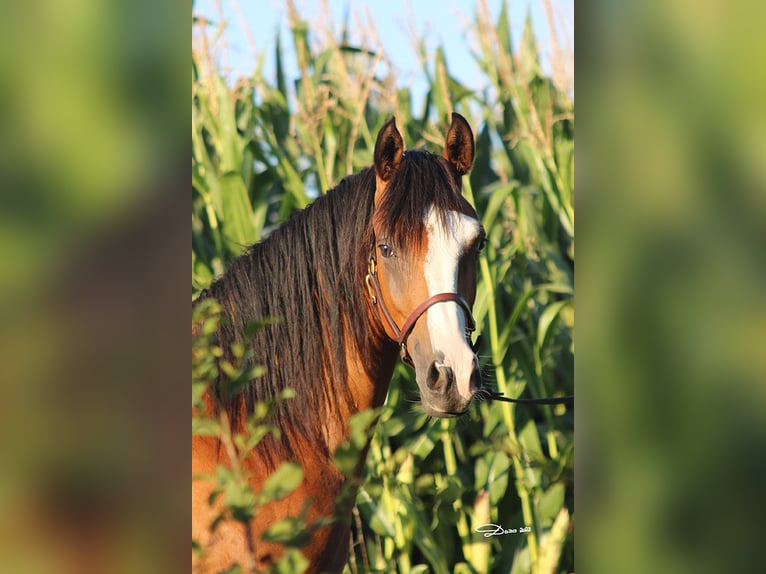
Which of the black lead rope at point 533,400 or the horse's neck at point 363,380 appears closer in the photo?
the horse's neck at point 363,380

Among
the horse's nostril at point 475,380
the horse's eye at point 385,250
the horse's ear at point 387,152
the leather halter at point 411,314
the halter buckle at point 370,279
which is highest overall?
the horse's ear at point 387,152

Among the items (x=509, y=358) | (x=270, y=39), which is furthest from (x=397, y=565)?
(x=270, y=39)

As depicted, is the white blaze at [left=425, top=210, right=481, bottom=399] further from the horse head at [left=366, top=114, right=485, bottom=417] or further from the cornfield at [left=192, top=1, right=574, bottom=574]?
the cornfield at [left=192, top=1, right=574, bottom=574]

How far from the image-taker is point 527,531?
1788mm

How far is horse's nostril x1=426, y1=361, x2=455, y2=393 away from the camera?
1.38m

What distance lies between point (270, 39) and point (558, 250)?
889 millimetres
